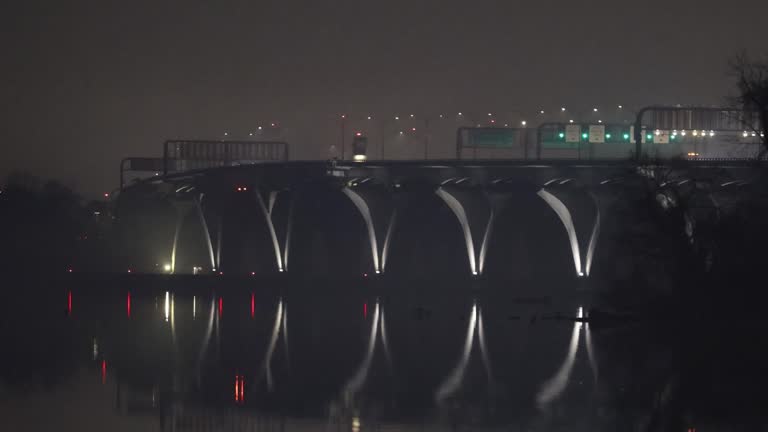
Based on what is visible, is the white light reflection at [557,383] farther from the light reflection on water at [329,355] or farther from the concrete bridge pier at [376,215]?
the concrete bridge pier at [376,215]

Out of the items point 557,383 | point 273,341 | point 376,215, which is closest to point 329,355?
point 273,341

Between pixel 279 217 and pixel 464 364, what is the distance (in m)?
74.5

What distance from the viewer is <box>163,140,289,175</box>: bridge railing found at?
115 m

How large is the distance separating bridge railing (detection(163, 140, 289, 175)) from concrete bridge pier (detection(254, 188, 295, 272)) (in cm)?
448

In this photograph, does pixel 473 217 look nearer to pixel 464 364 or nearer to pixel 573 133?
pixel 573 133

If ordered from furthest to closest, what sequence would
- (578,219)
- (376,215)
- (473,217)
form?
(376,215) → (473,217) → (578,219)

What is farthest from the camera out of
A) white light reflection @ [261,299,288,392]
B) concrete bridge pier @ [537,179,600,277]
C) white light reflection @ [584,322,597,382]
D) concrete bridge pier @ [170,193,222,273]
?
concrete bridge pier @ [170,193,222,273]

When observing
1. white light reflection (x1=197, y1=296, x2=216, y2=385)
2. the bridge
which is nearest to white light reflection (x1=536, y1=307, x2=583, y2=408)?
white light reflection (x1=197, y1=296, x2=216, y2=385)

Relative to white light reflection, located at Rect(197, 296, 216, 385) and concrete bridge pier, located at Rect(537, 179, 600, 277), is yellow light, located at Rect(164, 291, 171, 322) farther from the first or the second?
concrete bridge pier, located at Rect(537, 179, 600, 277)

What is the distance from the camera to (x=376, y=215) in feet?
363

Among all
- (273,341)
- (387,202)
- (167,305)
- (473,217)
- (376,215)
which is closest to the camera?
(273,341)

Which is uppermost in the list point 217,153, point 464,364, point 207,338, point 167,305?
point 217,153

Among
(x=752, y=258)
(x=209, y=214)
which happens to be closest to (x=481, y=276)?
(x=209, y=214)

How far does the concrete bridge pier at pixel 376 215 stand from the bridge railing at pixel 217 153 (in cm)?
1201
